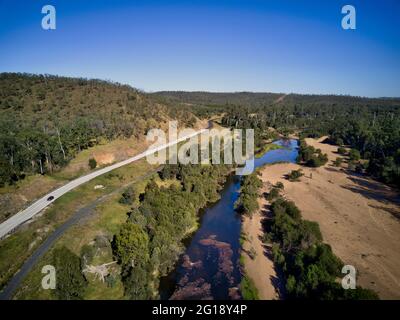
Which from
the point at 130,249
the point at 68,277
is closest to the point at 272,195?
the point at 130,249

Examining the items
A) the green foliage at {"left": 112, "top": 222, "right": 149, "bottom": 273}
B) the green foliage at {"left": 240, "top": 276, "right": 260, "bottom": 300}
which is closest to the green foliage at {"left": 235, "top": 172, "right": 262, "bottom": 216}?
the green foliage at {"left": 240, "top": 276, "right": 260, "bottom": 300}

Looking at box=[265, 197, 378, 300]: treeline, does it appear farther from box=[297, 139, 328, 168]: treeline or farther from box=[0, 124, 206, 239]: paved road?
box=[297, 139, 328, 168]: treeline

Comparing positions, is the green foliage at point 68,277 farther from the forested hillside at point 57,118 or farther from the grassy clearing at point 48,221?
the forested hillside at point 57,118

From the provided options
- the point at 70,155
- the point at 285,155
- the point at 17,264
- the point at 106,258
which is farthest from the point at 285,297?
the point at 285,155

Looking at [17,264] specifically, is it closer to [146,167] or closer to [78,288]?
[78,288]

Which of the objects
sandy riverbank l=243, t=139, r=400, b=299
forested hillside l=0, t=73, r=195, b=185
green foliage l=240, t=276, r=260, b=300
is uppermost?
forested hillside l=0, t=73, r=195, b=185
